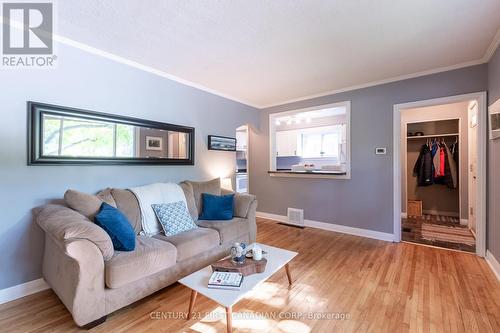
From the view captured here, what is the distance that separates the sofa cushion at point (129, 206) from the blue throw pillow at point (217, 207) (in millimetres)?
795

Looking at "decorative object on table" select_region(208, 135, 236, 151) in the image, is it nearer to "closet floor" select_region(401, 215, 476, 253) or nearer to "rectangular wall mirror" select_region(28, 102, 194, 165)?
"rectangular wall mirror" select_region(28, 102, 194, 165)

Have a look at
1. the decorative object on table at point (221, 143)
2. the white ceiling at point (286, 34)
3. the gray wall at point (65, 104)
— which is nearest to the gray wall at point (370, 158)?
the white ceiling at point (286, 34)

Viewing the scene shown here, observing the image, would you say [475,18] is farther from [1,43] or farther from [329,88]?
[1,43]

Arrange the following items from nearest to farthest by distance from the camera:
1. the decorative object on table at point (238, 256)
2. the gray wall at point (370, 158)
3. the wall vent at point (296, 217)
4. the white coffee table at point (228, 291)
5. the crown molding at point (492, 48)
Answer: the white coffee table at point (228, 291)
the decorative object on table at point (238, 256)
the crown molding at point (492, 48)
the gray wall at point (370, 158)
the wall vent at point (296, 217)

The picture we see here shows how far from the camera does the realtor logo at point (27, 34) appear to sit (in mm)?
1842

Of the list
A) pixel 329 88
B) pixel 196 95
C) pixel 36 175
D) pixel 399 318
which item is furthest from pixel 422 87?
pixel 36 175

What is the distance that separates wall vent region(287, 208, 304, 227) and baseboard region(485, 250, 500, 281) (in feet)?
7.76

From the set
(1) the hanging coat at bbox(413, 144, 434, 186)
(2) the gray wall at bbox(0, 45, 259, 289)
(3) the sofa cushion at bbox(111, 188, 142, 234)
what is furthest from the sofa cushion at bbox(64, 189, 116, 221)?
(1) the hanging coat at bbox(413, 144, 434, 186)

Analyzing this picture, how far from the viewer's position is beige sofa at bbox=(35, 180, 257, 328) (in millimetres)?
1500

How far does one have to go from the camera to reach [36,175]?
205 cm

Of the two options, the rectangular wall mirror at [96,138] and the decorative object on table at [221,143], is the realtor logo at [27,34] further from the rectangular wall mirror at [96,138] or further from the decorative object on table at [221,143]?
the decorative object on table at [221,143]

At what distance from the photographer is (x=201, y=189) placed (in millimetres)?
3105

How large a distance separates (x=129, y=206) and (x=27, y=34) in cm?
183

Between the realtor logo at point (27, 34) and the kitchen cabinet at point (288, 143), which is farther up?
the realtor logo at point (27, 34)
